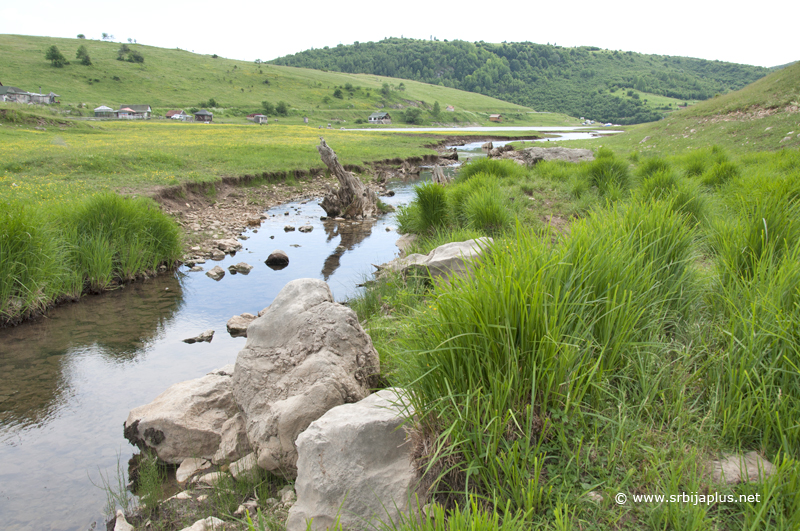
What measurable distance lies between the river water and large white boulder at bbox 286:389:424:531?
7.77 ft

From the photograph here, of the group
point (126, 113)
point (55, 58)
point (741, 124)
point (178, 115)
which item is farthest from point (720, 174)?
point (55, 58)

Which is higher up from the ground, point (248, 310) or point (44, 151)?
point (44, 151)

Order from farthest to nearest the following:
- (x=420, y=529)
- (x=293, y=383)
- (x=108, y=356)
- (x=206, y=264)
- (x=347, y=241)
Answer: (x=347, y=241) < (x=206, y=264) < (x=108, y=356) < (x=293, y=383) < (x=420, y=529)

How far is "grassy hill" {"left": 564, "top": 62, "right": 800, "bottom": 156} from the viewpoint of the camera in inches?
634

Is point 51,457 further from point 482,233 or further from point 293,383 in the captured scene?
point 482,233

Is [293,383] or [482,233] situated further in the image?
[482,233]

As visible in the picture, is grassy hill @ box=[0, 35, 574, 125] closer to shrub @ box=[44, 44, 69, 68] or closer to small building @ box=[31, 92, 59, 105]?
shrub @ box=[44, 44, 69, 68]

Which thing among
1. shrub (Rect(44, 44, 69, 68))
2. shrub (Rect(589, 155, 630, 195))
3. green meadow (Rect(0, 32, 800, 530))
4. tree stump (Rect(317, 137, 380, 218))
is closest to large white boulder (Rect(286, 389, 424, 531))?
green meadow (Rect(0, 32, 800, 530))

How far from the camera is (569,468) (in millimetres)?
2191

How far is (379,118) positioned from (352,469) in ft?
361

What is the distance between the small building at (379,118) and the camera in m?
105

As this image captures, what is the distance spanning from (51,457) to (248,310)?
4540mm

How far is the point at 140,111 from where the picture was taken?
79.9 m

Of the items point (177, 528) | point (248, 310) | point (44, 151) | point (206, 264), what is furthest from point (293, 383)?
point (44, 151)
